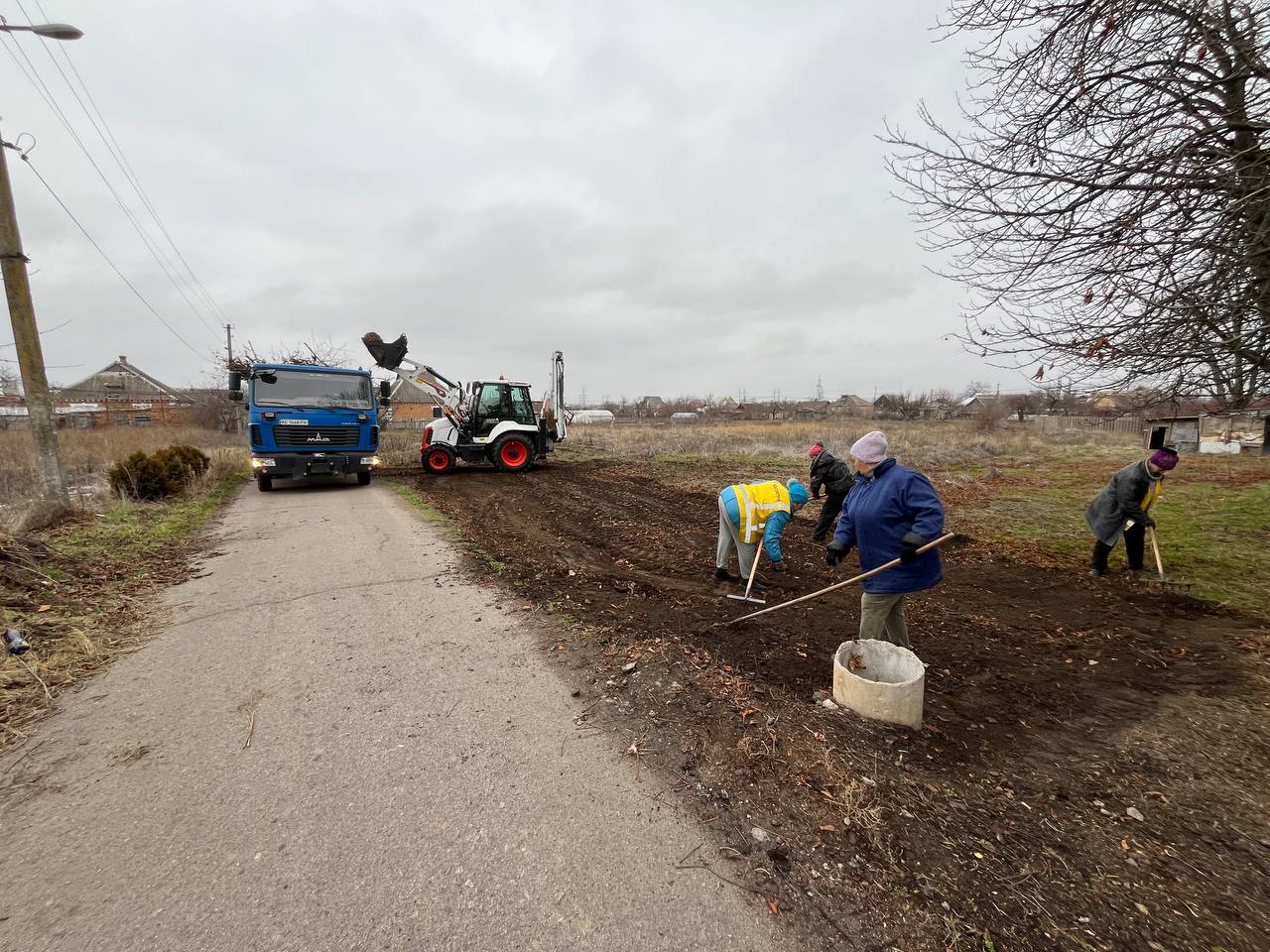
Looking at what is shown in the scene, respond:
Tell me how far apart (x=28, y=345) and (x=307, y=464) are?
425cm

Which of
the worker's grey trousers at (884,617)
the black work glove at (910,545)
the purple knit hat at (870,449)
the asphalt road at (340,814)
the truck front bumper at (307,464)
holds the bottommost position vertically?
the asphalt road at (340,814)

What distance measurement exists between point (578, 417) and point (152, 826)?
61.2 meters

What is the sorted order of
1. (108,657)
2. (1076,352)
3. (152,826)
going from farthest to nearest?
(1076,352) < (108,657) < (152,826)

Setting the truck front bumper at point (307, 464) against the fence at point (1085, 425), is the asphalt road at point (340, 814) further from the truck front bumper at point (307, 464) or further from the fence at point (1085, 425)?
the fence at point (1085, 425)

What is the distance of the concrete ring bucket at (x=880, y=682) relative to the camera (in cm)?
292

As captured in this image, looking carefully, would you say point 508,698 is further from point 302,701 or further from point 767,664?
point 767,664

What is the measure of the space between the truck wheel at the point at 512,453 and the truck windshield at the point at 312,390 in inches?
150

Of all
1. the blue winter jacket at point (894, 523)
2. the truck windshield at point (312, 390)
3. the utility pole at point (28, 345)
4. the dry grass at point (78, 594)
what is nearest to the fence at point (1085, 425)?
the blue winter jacket at point (894, 523)

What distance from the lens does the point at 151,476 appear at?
9.23m

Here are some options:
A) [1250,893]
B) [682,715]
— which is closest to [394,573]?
[682,715]

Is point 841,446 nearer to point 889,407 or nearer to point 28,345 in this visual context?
point 28,345

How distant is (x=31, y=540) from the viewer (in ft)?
17.3

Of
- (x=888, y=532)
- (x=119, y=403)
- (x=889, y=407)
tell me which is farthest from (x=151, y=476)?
(x=889, y=407)

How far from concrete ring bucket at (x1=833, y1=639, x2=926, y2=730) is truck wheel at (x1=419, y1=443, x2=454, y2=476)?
42.5 feet
